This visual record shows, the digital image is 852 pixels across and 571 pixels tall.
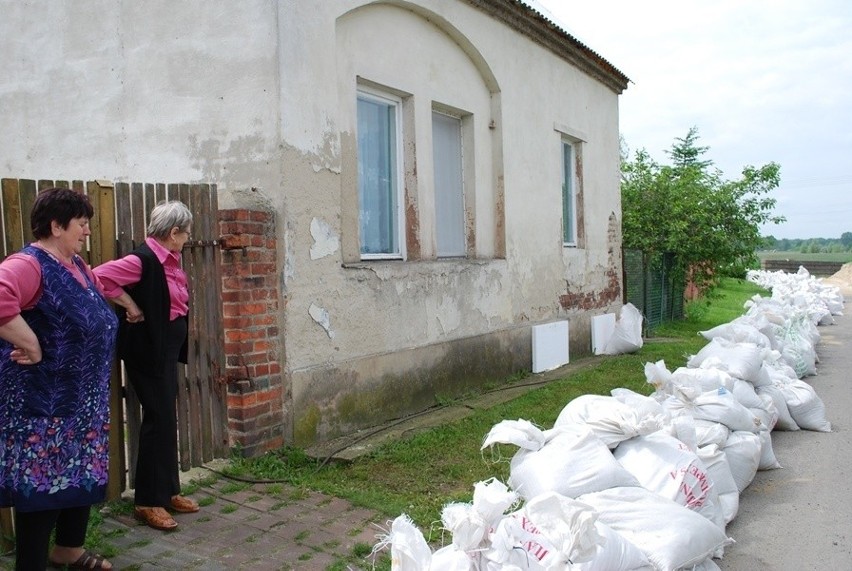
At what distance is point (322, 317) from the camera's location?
5.38 m

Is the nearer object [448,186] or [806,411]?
[806,411]

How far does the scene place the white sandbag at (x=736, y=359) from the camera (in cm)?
Result: 575

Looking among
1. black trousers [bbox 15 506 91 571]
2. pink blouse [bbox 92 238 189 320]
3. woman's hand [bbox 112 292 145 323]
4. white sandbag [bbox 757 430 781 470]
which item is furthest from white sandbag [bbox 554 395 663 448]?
black trousers [bbox 15 506 91 571]

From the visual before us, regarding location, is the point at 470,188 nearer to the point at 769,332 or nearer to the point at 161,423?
the point at 769,332

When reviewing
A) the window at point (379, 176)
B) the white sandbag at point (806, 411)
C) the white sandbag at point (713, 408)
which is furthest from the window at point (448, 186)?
the white sandbag at point (806, 411)

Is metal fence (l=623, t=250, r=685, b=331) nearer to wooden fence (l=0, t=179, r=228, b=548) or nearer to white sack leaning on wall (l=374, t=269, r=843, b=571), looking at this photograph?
white sack leaning on wall (l=374, t=269, r=843, b=571)

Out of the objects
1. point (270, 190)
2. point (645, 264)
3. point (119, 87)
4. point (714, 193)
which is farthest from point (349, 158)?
point (714, 193)

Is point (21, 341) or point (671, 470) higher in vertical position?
point (21, 341)

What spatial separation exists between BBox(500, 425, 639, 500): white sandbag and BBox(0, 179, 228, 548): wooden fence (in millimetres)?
2076

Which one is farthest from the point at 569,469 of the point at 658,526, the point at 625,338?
the point at 625,338

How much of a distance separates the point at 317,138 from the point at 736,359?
3772 mm

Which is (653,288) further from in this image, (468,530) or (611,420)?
(468,530)

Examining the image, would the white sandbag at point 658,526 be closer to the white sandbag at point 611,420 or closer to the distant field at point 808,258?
the white sandbag at point 611,420

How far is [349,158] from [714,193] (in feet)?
38.2
